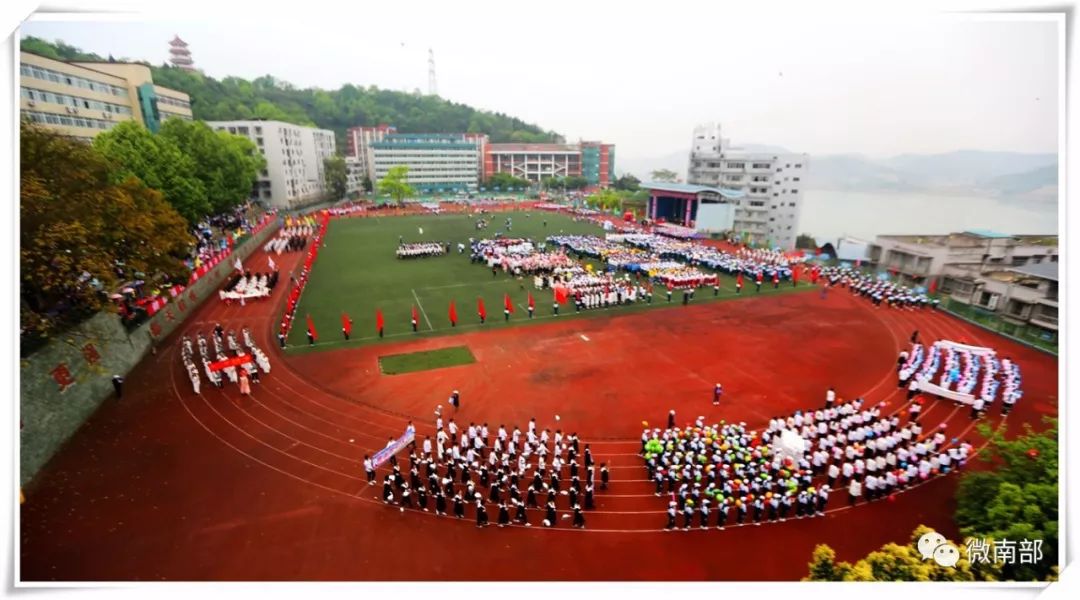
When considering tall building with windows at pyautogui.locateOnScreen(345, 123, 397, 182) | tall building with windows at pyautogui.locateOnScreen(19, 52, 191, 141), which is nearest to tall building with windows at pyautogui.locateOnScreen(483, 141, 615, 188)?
tall building with windows at pyautogui.locateOnScreen(345, 123, 397, 182)

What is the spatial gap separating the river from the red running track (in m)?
7.88

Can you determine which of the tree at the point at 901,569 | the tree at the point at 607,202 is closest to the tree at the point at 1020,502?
the tree at the point at 901,569

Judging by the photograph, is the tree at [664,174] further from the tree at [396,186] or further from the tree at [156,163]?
the tree at [156,163]

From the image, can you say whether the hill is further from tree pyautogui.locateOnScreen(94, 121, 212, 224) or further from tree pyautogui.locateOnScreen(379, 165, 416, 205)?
tree pyautogui.locateOnScreen(94, 121, 212, 224)

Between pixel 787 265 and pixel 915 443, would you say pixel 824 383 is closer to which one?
pixel 915 443

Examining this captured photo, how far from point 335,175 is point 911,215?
261ft

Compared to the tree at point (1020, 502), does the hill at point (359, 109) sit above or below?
above

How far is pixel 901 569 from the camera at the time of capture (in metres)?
7.89

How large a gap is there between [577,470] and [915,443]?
403 inches

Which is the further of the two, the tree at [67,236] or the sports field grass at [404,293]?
the sports field grass at [404,293]

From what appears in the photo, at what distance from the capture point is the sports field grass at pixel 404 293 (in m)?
24.0

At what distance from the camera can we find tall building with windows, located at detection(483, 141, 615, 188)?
98.4 metres

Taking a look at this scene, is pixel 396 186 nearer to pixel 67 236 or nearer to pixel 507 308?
pixel 507 308

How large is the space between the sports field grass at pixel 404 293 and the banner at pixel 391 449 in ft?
31.7
